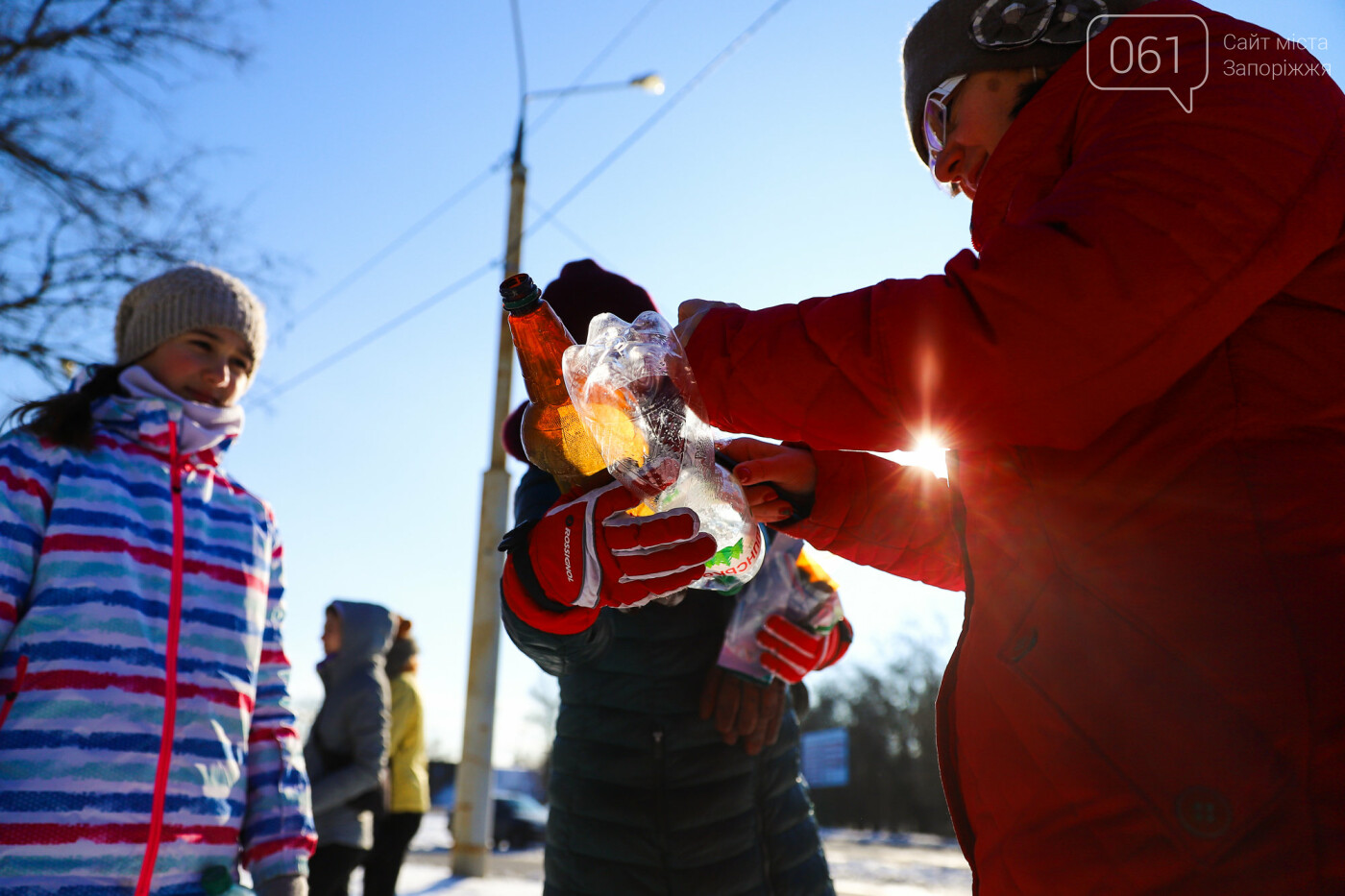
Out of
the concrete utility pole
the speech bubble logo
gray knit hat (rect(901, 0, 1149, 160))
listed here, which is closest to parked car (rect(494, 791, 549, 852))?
the concrete utility pole

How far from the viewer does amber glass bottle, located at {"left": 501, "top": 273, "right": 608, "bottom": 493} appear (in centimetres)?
138

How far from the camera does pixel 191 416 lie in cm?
212

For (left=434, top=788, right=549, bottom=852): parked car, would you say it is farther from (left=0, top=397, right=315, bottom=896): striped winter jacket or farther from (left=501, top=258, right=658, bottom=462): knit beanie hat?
(left=501, top=258, right=658, bottom=462): knit beanie hat

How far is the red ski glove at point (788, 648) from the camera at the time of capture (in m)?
2.01

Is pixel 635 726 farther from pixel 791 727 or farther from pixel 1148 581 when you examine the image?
pixel 1148 581

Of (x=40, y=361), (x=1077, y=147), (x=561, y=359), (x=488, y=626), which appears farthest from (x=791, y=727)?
(x=40, y=361)

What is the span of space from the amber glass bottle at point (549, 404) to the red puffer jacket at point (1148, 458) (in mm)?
396

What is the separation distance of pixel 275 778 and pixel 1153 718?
1.78 meters

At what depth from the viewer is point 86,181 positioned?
28.3 feet

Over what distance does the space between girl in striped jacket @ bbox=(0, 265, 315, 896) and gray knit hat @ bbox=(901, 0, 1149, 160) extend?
1.72 metres

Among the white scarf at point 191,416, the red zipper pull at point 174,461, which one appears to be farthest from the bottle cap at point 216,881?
the white scarf at point 191,416

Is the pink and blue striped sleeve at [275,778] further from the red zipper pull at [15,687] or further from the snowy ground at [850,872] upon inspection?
the snowy ground at [850,872]

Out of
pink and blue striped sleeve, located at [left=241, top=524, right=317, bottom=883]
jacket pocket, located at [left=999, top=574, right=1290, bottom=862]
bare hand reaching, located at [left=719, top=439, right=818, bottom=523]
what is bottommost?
pink and blue striped sleeve, located at [left=241, top=524, right=317, bottom=883]

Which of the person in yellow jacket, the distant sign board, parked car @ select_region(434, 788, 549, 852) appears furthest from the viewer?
the distant sign board
